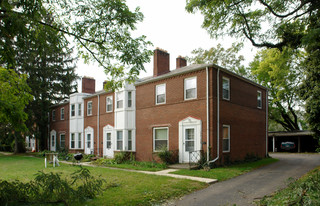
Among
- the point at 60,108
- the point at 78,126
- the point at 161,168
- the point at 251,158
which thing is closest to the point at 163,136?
the point at 161,168

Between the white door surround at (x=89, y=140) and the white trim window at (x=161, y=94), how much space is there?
9.42 metres

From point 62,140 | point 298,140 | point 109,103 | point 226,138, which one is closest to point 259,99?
point 226,138

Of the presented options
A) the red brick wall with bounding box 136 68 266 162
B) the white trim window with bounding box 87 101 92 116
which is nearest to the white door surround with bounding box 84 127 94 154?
the white trim window with bounding box 87 101 92 116

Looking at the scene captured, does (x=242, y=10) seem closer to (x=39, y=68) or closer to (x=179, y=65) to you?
(x=179, y=65)

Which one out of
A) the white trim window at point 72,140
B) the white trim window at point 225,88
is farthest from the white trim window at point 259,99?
the white trim window at point 72,140

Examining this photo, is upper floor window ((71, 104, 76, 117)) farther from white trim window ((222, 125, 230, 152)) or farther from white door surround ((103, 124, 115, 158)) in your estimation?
white trim window ((222, 125, 230, 152))

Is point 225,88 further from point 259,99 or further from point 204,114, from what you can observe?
point 259,99

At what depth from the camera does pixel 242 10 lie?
11.3 meters

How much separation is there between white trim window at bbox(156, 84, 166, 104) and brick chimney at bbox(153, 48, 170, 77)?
212 centimetres

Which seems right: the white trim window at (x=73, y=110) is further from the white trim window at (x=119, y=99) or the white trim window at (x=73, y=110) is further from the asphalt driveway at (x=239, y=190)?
the asphalt driveway at (x=239, y=190)

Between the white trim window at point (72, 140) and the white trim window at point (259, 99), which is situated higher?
the white trim window at point (259, 99)

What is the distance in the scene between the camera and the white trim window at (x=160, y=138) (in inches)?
686

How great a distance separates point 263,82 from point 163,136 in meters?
23.9

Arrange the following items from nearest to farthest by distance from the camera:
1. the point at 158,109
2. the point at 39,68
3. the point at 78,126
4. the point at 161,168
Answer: the point at 161,168, the point at 158,109, the point at 78,126, the point at 39,68
